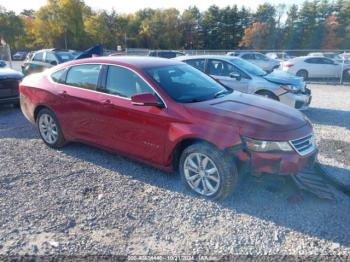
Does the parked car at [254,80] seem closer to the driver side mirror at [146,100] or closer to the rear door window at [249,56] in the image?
the driver side mirror at [146,100]

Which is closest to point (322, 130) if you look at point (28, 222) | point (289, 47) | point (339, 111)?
point (339, 111)

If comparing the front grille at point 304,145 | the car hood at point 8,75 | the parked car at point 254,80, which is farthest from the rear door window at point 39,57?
the front grille at point 304,145

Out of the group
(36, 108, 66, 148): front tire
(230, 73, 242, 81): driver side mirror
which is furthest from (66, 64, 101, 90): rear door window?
(230, 73, 242, 81): driver side mirror

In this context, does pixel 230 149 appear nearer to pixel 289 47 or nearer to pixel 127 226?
pixel 127 226

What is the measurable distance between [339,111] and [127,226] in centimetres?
754

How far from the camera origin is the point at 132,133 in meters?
4.23

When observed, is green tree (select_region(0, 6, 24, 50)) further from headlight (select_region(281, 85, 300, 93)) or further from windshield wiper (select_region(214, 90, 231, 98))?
windshield wiper (select_region(214, 90, 231, 98))

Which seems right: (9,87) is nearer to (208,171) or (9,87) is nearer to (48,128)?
(48,128)

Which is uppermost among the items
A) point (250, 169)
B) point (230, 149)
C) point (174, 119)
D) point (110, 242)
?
point (174, 119)

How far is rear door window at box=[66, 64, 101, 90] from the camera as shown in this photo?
15.3ft

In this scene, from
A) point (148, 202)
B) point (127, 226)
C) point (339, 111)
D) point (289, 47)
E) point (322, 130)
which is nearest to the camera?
point (127, 226)

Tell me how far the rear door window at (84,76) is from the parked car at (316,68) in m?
13.8

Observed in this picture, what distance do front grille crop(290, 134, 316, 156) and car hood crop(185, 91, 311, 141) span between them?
0.20 ft

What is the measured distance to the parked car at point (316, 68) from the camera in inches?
651
